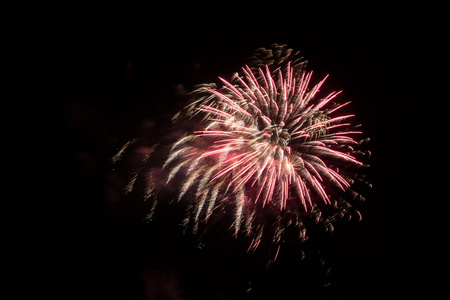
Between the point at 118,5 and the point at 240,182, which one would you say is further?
the point at 118,5

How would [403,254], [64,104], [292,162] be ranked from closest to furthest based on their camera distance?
1. [292,162]
2. [64,104]
3. [403,254]

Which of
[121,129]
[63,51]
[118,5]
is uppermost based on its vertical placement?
[118,5]

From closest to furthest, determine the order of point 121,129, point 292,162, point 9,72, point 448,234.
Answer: point 292,162, point 9,72, point 121,129, point 448,234

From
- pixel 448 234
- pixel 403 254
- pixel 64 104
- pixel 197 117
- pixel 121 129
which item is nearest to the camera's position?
pixel 197 117

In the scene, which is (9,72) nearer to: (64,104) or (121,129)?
(64,104)

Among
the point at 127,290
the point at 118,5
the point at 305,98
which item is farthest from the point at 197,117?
the point at 127,290

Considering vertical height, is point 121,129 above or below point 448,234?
above

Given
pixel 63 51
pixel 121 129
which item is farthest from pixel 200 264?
pixel 63 51

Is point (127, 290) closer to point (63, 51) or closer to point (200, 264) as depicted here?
point (200, 264)

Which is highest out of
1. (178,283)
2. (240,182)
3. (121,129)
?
(121,129)
